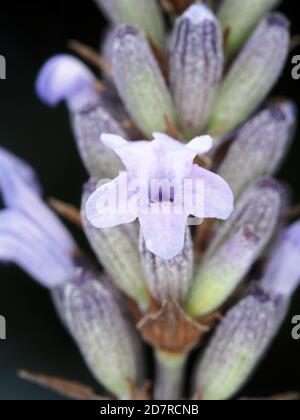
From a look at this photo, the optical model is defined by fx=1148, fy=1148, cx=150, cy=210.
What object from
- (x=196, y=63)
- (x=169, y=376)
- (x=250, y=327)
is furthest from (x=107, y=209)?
(x=169, y=376)

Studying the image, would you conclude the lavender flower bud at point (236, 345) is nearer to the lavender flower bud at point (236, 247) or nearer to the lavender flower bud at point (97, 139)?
the lavender flower bud at point (236, 247)

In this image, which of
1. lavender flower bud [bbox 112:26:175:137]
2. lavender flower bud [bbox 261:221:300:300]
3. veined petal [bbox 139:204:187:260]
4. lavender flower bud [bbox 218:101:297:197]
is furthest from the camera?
lavender flower bud [bbox 261:221:300:300]

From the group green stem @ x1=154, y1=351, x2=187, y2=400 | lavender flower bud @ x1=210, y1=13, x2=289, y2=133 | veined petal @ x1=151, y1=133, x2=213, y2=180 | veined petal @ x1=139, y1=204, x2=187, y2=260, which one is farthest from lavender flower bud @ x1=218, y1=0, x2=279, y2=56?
green stem @ x1=154, y1=351, x2=187, y2=400

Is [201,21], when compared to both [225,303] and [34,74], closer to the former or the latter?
[225,303]

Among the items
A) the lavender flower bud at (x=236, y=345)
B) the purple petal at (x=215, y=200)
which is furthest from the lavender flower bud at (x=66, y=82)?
the lavender flower bud at (x=236, y=345)

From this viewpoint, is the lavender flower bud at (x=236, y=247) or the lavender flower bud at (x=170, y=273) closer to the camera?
the lavender flower bud at (x=170, y=273)

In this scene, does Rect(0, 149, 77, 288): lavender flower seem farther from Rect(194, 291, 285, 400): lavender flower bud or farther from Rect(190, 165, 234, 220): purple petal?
Rect(190, 165, 234, 220): purple petal
